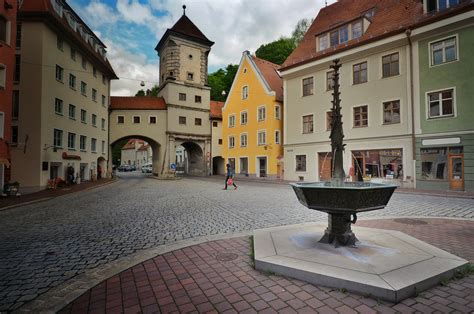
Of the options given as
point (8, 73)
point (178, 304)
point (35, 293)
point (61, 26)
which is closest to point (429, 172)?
point (178, 304)

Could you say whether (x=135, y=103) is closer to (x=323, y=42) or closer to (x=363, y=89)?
(x=323, y=42)

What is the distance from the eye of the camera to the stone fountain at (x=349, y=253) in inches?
142

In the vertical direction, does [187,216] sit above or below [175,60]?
below

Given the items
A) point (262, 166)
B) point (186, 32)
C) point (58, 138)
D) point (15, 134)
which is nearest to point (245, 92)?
point (262, 166)

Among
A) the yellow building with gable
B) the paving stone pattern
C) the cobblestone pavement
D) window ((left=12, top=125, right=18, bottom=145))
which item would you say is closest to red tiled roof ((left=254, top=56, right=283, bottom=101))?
the yellow building with gable

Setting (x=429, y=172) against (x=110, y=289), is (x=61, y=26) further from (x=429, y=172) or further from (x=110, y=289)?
(x=429, y=172)

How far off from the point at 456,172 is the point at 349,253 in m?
17.4

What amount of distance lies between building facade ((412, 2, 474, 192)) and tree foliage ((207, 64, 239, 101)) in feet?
120

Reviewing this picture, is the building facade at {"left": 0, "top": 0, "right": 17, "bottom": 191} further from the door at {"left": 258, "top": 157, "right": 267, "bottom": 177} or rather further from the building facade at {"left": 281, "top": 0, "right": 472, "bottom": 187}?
the door at {"left": 258, "top": 157, "right": 267, "bottom": 177}

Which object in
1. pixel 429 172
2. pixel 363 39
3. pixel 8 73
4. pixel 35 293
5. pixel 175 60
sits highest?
pixel 175 60

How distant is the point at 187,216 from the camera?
29.8 ft

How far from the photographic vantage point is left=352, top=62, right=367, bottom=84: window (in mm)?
22125

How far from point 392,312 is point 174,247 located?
397 centimetres

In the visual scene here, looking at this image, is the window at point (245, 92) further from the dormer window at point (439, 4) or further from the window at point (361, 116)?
the dormer window at point (439, 4)
